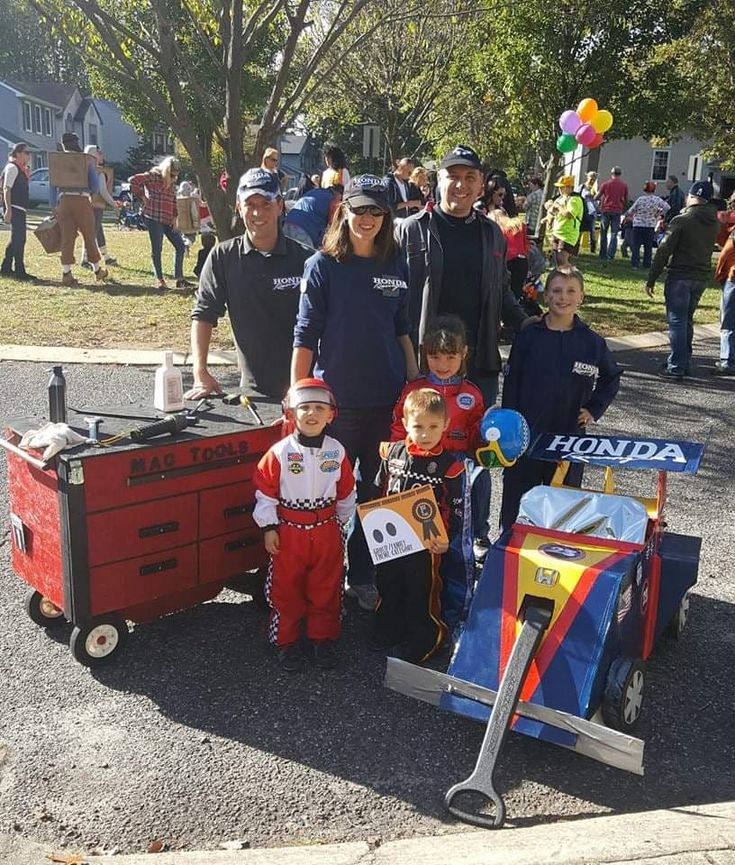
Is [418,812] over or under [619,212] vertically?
under

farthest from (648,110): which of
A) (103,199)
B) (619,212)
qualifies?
(103,199)

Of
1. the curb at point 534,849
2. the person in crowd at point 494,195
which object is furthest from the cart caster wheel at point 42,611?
the person in crowd at point 494,195

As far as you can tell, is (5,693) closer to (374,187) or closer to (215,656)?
(215,656)

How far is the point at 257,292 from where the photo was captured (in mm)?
4320

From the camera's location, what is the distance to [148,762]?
10.3ft

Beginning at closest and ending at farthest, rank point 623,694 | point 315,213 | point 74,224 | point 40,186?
point 623,694
point 315,213
point 74,224
point 40,186

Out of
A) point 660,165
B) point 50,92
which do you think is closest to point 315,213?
point 660,165

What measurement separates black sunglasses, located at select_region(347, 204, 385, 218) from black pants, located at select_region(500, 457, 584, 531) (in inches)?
59.1

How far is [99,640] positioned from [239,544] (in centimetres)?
74

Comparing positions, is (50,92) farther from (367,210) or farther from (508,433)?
(508,433)

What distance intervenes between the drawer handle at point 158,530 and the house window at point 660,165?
4550cm

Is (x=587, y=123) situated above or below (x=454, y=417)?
above

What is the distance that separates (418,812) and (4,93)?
207 feet

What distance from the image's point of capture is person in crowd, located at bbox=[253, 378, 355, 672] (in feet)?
12.2
